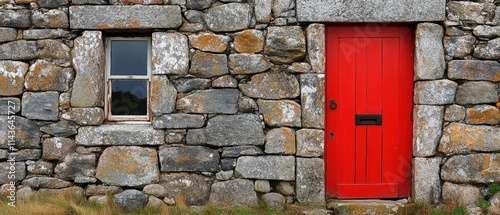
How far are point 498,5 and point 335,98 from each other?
1842 millimetres

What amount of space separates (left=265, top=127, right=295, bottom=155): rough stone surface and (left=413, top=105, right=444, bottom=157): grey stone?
124 cm

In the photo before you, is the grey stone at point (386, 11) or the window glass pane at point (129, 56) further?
the window glass pane at point (129, 56)

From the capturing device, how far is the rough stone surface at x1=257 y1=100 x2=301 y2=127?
457 centimetres

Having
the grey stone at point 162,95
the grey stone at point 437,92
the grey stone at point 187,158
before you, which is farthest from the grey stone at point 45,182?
the grey stone at point 437,92

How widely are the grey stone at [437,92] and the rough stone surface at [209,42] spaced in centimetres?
198

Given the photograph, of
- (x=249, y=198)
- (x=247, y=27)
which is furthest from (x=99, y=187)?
(x=247, y=27)

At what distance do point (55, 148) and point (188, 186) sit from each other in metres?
1.36

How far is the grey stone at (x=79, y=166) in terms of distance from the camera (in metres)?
4.61

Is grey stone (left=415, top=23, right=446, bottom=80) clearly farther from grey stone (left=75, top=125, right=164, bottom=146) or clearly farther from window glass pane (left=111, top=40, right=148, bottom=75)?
window glass pane (left=111, top=40, right=148, bottom=75)

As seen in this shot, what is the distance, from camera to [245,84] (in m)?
4.60

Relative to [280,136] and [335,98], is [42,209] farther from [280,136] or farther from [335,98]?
[335,98]

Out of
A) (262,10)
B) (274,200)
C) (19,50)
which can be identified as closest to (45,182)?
(19,50)

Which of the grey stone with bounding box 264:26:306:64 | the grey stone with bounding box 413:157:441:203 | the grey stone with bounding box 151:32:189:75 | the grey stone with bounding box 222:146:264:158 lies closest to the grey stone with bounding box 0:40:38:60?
the grey stone with bounding box 151:32:189:75

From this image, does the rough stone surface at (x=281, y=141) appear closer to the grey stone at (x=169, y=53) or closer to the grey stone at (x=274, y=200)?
→ the grey stone at (x=274, y=200)
